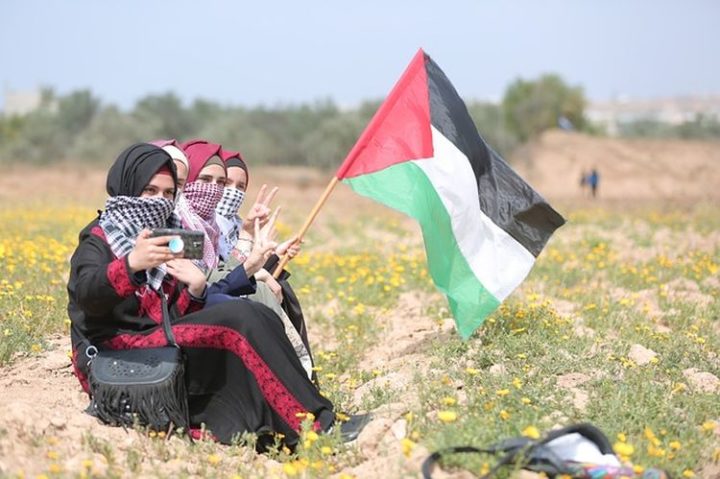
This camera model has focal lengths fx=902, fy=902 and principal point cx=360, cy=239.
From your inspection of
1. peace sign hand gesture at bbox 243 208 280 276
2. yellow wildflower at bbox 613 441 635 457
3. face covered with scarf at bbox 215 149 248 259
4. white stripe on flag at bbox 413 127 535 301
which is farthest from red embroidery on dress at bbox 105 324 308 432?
white stripe on flag at bbox 413 127 535 301

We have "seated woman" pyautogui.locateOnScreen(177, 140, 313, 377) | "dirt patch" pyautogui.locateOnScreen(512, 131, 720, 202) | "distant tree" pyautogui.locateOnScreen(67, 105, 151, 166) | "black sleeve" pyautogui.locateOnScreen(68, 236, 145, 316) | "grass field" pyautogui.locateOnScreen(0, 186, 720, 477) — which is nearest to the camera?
"grass field" pyautogui.locateOnScreen(0, 186, 720, 477)

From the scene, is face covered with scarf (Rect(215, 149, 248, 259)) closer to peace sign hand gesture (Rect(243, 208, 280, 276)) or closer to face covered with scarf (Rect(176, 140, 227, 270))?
face covered with scarf (Rect(176, 140, 227, 270))

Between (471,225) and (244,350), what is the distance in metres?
1.63

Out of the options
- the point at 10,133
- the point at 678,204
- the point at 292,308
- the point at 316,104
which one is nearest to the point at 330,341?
the point at 292,308

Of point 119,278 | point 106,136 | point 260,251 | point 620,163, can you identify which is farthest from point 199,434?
point 620,163

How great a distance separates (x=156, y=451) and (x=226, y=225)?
175cm

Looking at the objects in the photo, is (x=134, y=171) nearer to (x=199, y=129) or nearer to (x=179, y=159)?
(x=179, y=159)

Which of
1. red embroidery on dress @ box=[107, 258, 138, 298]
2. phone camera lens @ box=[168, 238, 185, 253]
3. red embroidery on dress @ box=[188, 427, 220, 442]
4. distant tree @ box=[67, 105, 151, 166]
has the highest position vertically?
phone camera lens @ box=[168, 238, 185, 253]

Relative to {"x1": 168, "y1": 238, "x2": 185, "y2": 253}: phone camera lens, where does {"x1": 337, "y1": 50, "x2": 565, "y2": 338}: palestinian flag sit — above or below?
above

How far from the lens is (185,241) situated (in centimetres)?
373

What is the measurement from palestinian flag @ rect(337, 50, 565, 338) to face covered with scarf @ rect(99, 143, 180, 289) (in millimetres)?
1287

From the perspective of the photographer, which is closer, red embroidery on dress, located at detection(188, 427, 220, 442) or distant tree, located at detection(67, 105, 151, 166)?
red embroidery on dress, located at detection(188, 427, 220, 442)

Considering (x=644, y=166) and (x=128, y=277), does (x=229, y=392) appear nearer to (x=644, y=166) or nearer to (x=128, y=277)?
(x=128, y=277)

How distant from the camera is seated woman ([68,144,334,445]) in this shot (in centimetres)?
399
